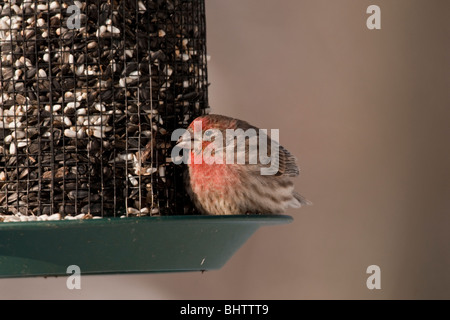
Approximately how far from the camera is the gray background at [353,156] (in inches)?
337

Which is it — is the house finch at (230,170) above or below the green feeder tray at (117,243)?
above

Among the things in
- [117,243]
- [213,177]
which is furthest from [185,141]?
[117,243]

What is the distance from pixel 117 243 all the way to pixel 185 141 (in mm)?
898

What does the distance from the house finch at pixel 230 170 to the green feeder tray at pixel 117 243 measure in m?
0.51

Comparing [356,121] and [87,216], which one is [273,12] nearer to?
[356,121]

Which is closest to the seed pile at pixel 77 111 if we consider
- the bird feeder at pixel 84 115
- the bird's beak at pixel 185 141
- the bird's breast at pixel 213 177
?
the bird feeder at pixel 84 115

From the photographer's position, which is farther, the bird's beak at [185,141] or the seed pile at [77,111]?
the bird's beak at [185,141]

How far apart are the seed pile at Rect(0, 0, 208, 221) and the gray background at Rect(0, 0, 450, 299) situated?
3397mm

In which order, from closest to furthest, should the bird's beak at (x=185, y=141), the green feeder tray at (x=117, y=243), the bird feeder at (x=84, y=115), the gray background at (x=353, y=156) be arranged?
the green feeder tray at (x=117, y=243), the bird feeder at (x=84, y=115), the bird's beak at (x=185, y=141), the gray background at (x=353, y=156)

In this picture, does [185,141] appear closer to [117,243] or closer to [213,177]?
[213,177]

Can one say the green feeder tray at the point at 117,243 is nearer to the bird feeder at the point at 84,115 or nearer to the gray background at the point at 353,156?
the bird feeder at the point at 84,115

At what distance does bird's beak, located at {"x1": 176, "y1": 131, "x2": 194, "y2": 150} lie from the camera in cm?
533

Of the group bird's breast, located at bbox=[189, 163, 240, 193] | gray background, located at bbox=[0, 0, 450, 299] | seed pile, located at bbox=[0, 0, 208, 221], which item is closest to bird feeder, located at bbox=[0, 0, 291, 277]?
seed pile, located at bbox=[0, 0, 208, 221]

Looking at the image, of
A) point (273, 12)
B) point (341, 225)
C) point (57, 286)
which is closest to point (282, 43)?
point (273, 12)
